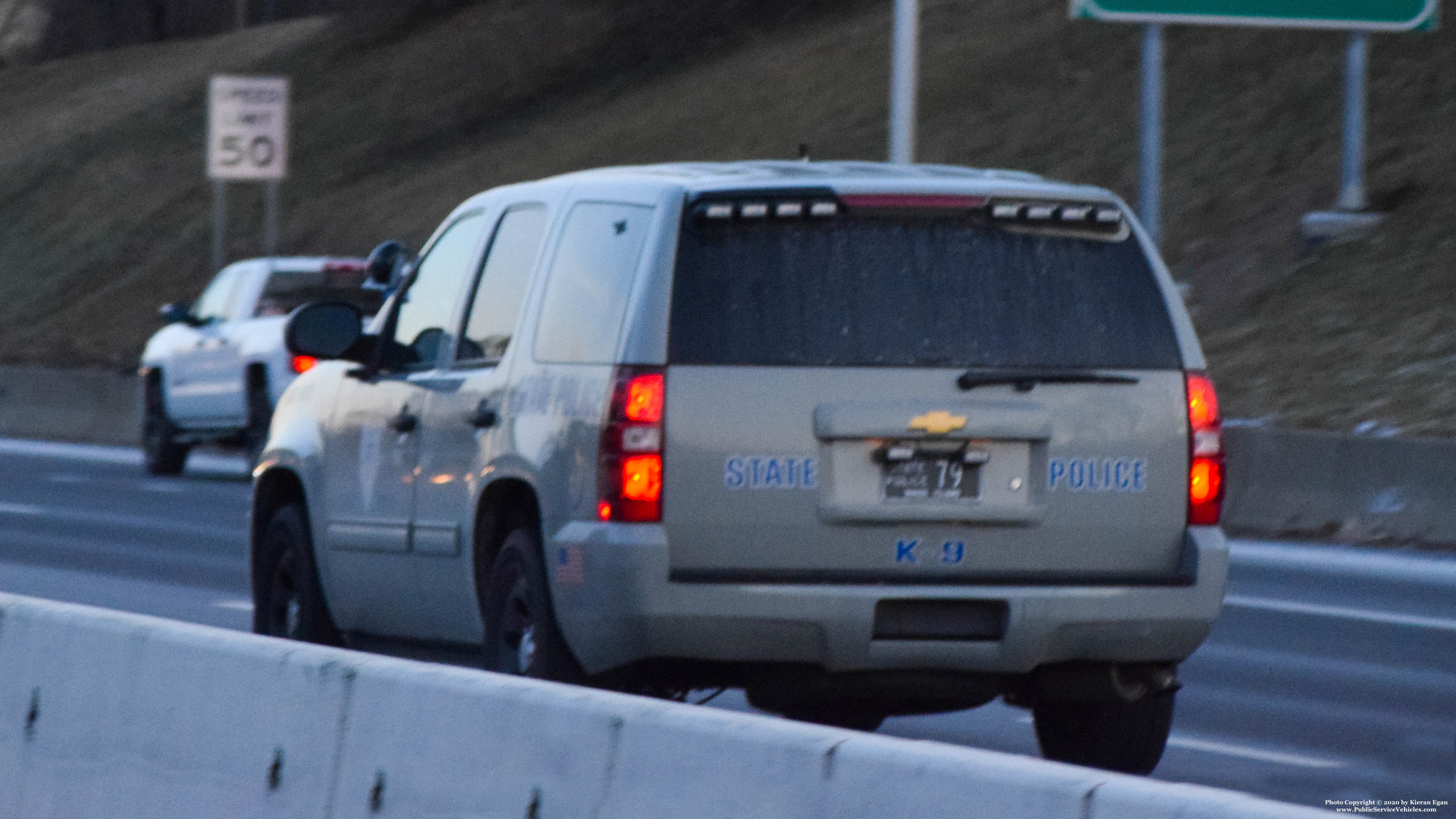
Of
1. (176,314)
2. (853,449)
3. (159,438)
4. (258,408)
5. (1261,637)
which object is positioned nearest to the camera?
(853,449)

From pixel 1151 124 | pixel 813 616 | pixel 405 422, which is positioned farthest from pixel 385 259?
pixel 1151 124

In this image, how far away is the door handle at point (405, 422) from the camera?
344 inches

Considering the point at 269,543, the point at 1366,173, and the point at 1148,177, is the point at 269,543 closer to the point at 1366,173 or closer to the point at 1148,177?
the point at 1148,177

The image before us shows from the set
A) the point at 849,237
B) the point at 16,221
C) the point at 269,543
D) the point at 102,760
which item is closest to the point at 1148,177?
the point at 269,543

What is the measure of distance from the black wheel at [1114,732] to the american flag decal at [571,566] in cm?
163

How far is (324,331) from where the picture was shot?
9156mm

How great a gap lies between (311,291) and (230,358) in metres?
1.37

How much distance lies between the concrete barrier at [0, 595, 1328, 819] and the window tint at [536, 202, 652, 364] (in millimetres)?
1656

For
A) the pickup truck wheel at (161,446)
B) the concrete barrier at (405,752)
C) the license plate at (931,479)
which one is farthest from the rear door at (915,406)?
the pickup truck wheel at (161,446)

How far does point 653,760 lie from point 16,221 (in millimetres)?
43488

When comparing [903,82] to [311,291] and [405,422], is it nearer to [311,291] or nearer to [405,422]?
[311,291]

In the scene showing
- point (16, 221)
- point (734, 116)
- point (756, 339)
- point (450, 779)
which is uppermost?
point (756, 339)

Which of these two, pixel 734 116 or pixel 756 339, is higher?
pixel 756 339

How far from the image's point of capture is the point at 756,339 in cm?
750
